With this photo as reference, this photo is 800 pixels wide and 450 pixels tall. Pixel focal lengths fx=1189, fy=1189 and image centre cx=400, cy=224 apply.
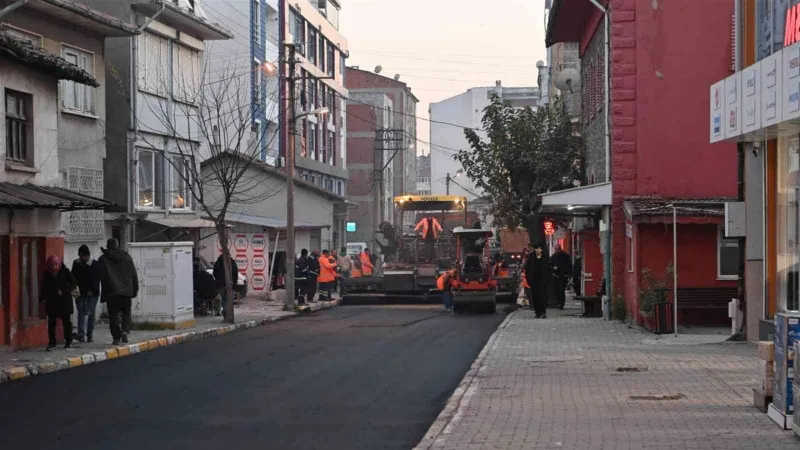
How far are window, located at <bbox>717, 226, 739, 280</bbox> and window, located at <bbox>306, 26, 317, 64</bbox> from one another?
39.0 meters

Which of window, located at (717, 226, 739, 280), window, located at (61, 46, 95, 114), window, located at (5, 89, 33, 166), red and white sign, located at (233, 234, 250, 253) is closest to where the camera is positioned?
window, located at (5, 89, 33, 166)

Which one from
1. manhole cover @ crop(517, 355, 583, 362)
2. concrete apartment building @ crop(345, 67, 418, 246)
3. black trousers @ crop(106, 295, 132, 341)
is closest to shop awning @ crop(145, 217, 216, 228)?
black trousers @ crop(106, 295, 132, 341)

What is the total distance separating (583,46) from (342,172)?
118ft

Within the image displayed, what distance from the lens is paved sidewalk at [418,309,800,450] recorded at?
10305 millimetres

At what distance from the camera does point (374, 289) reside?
3972 centimetres

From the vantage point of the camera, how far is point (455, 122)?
357 ft

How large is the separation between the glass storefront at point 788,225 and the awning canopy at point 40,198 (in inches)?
449

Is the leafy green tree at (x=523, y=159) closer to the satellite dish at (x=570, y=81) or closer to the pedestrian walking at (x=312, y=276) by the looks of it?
the satellite dish at (x=570, y=81)

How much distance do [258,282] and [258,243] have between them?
5.44ft

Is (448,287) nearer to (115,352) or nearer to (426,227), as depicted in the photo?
(426,227)

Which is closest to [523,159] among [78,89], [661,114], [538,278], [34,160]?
[538,278]

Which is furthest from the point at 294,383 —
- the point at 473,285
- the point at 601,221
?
the point at 473,285

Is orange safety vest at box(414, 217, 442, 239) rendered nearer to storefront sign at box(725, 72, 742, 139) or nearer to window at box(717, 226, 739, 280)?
window at box(717, 226, 739, 280)

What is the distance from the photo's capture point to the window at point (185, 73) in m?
33.2
